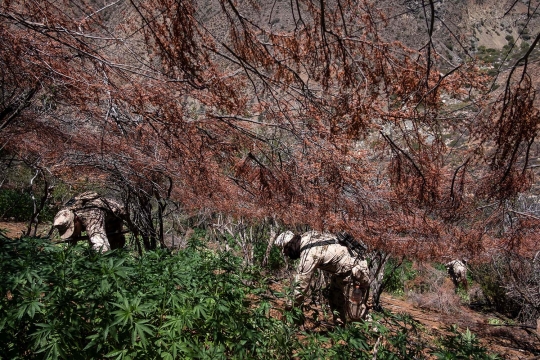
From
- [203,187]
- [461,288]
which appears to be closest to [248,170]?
[203,187]

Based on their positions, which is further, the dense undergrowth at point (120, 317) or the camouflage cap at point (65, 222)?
the camouflage cap at point (65, 222)

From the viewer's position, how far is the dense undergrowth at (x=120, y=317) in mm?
2156

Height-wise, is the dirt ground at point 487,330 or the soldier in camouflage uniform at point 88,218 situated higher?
the soldier in camouflage uniform at point 88,218

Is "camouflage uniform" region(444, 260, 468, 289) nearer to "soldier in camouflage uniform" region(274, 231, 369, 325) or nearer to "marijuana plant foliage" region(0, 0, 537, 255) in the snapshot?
"soldier in camouflage uniform" region(274, 231, 369, 325)

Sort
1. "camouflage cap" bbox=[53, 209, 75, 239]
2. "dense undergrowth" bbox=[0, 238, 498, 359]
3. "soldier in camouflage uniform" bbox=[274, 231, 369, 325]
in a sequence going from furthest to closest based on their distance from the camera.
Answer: "soldier in camouflage uniform" bbox=[274, 231, 369, 325], "camouflage cap" bbox=[53, 209, 75, 239], "dense undergrowth" bbox=[0, 238, 498, 359]

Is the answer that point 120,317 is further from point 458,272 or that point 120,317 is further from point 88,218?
point 458,272

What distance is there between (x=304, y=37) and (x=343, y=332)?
2.21 metres

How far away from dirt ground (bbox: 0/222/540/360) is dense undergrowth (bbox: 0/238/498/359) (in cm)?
490

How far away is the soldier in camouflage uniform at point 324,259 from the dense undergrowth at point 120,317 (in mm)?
1869

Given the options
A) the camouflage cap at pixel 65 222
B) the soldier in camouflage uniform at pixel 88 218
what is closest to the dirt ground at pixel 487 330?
the soldier in camouflage uniform at pixel 88 218

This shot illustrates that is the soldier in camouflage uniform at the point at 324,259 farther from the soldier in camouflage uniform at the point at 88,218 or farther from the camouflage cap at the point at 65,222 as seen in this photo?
the camouflage cap at the point at 65,222

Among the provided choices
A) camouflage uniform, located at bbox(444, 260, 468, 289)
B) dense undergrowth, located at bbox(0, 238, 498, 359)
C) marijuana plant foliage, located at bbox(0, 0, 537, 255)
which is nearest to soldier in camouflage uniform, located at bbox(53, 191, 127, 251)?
marijuana plant foliage, located at bbox(0, 0, 537, 255)

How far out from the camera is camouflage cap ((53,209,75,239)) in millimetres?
4824

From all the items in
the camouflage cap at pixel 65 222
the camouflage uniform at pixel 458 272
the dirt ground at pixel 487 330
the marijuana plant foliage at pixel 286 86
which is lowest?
the dirt ground at pixel 487 330
